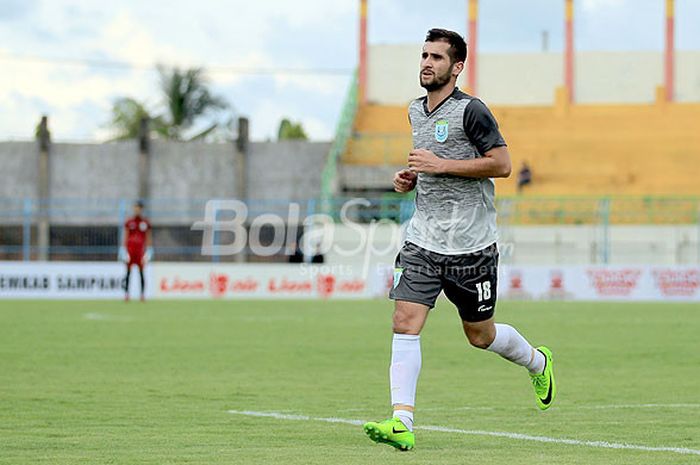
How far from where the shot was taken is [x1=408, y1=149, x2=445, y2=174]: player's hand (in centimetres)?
812

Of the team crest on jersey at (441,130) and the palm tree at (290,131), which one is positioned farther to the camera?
the palm tree at (290,131)

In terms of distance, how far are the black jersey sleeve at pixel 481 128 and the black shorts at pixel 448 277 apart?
0.62 meters

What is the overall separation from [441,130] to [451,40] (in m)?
0.49

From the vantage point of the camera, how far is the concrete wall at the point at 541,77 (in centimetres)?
5328

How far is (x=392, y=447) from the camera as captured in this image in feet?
26.1

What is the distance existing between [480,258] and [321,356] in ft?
24.8

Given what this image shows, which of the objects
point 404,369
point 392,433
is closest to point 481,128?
point 404,369

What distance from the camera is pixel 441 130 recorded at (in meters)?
8.29

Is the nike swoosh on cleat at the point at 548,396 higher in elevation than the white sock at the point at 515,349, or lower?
lower

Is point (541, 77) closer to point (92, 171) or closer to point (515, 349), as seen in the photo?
point (92, 171)

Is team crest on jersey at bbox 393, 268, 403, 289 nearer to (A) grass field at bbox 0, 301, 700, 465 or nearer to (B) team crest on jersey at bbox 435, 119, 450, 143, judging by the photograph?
(B) team crest on jersey at bbox 435, 119, 450, 143

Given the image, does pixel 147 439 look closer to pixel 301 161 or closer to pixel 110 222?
pixel 110 222

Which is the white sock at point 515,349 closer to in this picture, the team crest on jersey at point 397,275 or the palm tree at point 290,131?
the team crest on jersey at point 397,275

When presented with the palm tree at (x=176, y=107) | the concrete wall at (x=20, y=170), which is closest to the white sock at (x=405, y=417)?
the concrete wall at (x=20, y=170)
